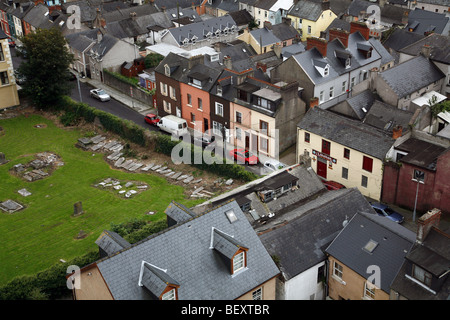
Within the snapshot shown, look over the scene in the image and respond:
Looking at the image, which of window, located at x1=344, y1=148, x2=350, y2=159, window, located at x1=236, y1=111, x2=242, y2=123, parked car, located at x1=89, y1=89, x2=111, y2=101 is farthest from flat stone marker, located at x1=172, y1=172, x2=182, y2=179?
parked car, located at x1=89, y1=89, x2=111, y2=101

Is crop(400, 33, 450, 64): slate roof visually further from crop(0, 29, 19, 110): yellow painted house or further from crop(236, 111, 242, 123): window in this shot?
crop(0, 29, 19, 110): yellow painted house

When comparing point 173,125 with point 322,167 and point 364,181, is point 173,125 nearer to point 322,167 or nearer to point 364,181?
point 322,167

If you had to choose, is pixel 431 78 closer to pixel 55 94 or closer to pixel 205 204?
pixel 205 204

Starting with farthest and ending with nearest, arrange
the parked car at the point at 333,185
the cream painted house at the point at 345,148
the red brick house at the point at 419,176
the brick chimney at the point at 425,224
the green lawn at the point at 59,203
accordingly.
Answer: the parked car at the point at 333,185, the cream painted house at the point at 345,148, the red brick house at the point at 419,176, the green lawn at the point at 59,203, the brick chimney at the point at 425,224

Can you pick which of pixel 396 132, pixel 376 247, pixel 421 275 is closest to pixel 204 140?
pixel 396 132

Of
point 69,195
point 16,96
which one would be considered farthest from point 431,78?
point 16,96

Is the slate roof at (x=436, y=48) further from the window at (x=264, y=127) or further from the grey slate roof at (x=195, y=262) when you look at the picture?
the grey slate roof at (x=195, y=262)

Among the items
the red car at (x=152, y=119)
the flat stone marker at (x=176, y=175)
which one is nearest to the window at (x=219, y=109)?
the red car at (x=152, y=119)
